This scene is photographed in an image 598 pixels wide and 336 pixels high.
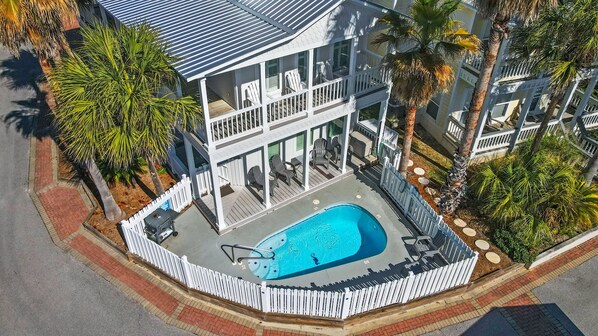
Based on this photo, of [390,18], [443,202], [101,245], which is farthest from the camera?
[443,202]

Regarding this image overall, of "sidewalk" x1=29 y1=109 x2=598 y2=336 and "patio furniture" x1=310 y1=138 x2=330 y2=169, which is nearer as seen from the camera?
"sidewalk" x1=29 y1=109 x2=598 y2=336

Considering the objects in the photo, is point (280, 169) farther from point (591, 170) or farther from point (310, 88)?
point (591, 170)

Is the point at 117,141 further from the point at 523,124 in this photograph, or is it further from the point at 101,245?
the point at 523,124

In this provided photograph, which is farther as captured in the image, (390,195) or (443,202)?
(390,195)

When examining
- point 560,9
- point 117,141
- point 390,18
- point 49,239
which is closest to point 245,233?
point 117,141

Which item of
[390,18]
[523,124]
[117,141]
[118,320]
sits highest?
[390,18]

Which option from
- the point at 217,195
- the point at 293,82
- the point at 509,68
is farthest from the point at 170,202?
the point at 509,68

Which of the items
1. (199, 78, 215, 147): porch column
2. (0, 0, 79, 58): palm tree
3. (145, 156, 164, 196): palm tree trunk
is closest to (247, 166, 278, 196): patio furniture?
(199, 78, 215, 147): porch column

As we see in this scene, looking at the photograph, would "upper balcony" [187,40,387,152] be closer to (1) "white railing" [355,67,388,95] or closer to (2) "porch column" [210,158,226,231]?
(1) "white railing" [355,67,388,95]
